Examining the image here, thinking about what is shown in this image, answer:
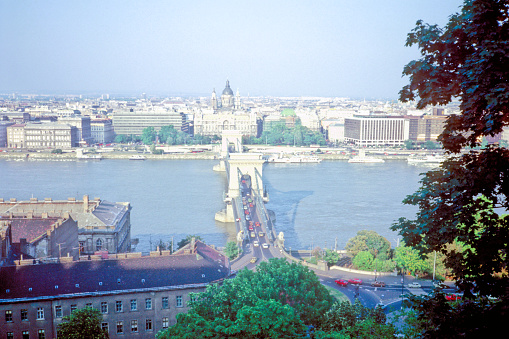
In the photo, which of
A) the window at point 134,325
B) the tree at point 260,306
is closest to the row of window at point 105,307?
the window at point 134,325

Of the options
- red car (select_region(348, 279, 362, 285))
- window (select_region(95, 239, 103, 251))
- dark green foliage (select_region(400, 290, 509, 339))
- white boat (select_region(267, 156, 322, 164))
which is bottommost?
white boat (select_region(267, 156, 322, 164))

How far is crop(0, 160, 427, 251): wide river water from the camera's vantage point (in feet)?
66.1

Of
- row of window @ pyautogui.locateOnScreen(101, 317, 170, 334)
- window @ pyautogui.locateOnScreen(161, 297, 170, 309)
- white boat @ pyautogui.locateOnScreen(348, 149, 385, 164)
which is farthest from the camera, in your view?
white boat @ pyautogui.locateOnScreen(348, 149, 385, 164)

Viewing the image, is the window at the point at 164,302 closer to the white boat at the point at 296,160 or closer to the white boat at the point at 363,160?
the white boat at the point at 296,160

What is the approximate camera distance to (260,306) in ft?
20.4

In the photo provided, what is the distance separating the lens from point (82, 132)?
181 feet

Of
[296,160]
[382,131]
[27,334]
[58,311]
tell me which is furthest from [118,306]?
[382,131]

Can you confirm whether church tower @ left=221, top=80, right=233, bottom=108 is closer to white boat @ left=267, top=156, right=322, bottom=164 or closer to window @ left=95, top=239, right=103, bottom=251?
white boat @ left=267, top=156, right=322, bottom=164

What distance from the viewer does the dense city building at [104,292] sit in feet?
29.3

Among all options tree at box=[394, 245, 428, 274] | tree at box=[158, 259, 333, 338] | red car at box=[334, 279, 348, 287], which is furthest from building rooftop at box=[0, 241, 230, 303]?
tree at box=[394, 245, 428, 274]

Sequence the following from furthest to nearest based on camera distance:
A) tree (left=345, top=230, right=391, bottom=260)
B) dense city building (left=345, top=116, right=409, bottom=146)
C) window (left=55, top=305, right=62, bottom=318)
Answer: dense city building (left=345, top=116, right=409, bottom=146), tree (left=345, top=230, right=391, bottom=260), window (left=55, top=305, right=62, bottom=318)

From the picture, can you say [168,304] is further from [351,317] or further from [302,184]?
[302,184]

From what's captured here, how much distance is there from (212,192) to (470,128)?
25.4 metres

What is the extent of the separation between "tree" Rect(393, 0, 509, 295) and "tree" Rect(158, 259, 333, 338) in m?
2.69
